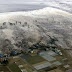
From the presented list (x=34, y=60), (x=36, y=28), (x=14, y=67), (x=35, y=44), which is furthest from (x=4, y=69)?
(x=36, y=28)

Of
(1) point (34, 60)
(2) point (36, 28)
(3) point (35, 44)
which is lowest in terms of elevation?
(1) point (34, 60)

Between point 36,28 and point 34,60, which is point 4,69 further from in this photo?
point 36,28

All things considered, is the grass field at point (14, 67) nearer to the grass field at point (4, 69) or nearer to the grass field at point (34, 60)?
the grass field at point (4, 69)

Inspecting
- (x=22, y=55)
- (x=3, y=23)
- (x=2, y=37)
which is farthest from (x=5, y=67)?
(x=3, y=23)

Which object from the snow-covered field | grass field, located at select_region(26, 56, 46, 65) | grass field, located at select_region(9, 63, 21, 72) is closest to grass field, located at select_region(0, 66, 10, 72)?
grass field, located at select_region(9, 63, 21, 72)

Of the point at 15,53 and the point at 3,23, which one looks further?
the point at 3,23

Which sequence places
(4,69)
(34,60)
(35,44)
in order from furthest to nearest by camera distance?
(35,44) < (34,60) < (4,69)

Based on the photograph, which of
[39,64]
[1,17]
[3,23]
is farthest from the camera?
[1,17]

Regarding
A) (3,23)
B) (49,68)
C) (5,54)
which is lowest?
(49,68)

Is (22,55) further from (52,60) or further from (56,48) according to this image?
(56,48)
